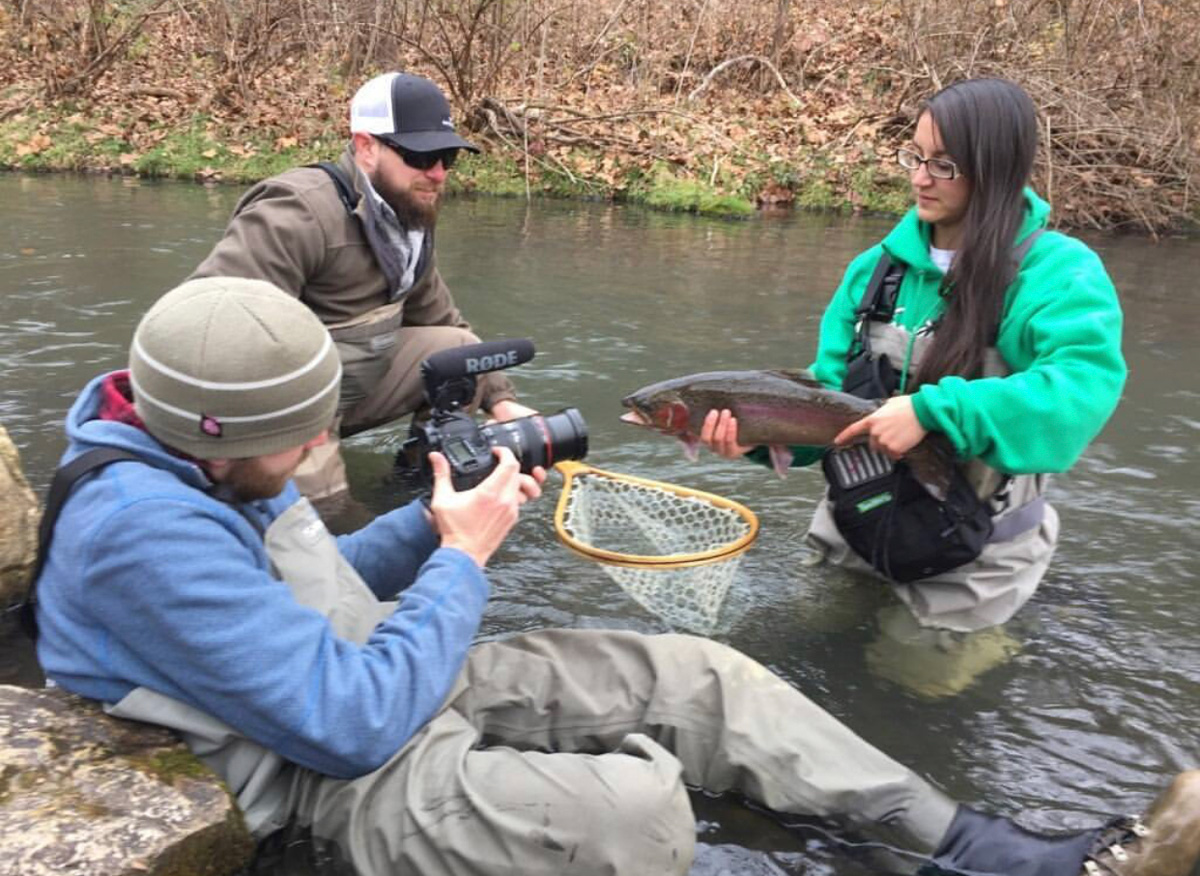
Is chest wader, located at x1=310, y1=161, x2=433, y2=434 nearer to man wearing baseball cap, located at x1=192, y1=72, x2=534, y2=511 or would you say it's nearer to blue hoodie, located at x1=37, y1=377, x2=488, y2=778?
man wearing baseball cap, located at x1=192, y1=72, x2=534, y2=511

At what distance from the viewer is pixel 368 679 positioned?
239cm

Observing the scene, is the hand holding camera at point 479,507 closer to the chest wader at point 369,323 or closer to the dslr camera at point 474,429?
the dslr camera at point 474,429

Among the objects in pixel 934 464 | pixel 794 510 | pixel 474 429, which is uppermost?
pixel 474 429

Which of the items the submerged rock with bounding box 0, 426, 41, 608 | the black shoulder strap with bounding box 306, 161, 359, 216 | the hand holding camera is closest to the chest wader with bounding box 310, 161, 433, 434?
the black shoulder strap with bounding box 306, 161, 359, 216

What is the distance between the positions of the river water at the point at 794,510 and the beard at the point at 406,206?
139 cm

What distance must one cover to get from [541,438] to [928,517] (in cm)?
152

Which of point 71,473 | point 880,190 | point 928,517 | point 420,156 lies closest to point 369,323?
point 420,156

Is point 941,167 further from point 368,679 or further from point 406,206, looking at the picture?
point 368,679

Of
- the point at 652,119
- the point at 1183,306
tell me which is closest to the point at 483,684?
the point at 1183,306

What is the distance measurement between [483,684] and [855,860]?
44.2 inches

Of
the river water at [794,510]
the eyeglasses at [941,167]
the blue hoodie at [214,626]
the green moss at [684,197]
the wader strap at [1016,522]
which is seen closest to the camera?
the blue hoodie at [214,626]

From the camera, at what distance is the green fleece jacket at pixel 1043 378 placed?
3.43 metres

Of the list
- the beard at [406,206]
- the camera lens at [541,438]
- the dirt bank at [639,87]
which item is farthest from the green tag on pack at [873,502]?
the dirt bank at [639,87]

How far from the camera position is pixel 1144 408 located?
23.7ft
